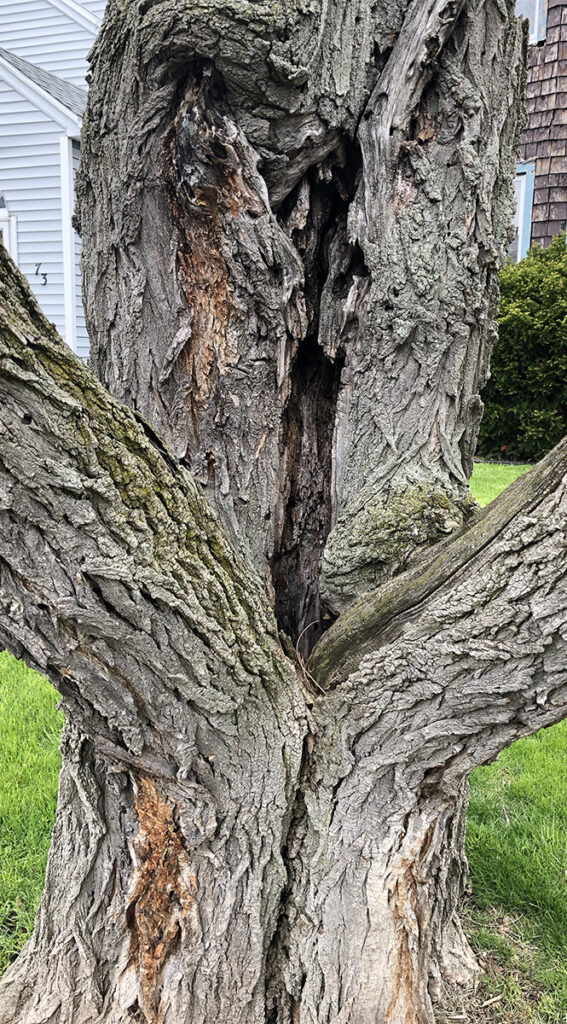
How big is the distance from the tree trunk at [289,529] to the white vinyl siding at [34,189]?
9.16 m

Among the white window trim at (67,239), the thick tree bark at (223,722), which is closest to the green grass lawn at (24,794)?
the thick tree bark at (223,722)

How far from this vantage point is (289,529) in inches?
88.7

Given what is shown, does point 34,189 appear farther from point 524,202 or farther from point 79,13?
point 524,202

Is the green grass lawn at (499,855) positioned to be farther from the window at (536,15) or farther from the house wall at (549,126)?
the window at (536,15)

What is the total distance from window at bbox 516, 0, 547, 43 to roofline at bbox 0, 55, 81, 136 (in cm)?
635

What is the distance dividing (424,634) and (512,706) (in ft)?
0.76

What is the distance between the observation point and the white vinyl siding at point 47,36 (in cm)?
1205

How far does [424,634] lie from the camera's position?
1.70 m

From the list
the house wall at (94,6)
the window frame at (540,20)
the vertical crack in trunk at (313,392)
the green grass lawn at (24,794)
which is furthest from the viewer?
the house wall at (94,6)

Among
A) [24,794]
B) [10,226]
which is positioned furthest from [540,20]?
[24,794]

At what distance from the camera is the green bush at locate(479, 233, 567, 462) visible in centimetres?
1008

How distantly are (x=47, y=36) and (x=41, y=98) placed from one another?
3040mm

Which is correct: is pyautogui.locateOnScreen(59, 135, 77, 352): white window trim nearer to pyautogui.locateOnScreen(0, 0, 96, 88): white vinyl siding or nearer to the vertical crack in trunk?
pyautogui.locateOnScreen(0, 0, 96, 88): white vinyl siding

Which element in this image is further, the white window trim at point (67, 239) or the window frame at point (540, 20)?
the window frame at point (540, 20)
